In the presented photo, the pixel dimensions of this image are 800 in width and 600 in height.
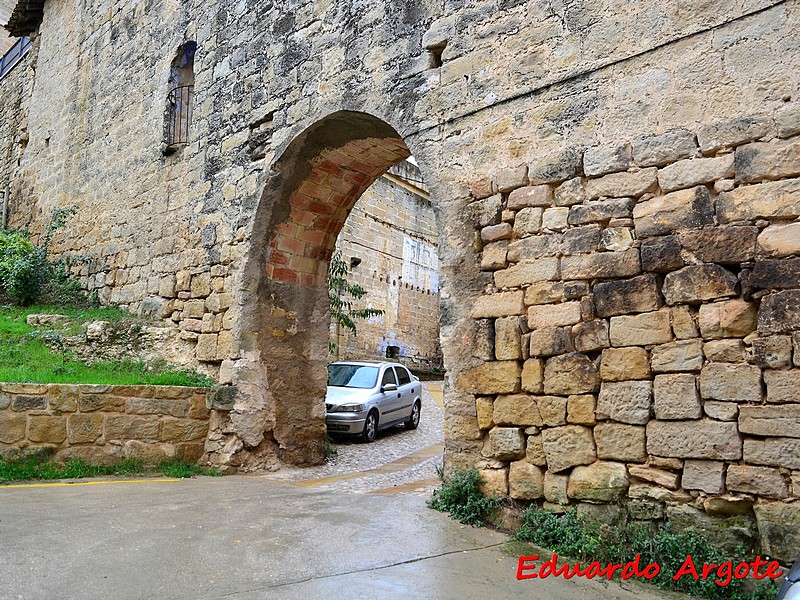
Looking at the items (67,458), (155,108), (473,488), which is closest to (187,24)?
(155,108)

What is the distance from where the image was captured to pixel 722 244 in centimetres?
368

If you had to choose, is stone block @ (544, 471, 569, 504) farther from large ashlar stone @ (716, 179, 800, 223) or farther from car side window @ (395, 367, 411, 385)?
car side window @ (395, 367, 411, 385)

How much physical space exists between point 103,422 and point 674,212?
5148 mm

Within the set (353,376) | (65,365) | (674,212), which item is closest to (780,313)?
(674,212)

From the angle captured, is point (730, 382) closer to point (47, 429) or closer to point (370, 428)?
point (47, 429)

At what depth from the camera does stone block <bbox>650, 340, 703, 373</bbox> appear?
3680 millimetres

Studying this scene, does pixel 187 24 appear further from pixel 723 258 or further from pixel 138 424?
pixel 723 258

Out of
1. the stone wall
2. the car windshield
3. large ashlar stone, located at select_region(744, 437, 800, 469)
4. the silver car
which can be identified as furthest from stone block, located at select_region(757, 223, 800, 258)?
the stone wall

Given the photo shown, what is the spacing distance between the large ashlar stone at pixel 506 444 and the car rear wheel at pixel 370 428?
18.2 feet

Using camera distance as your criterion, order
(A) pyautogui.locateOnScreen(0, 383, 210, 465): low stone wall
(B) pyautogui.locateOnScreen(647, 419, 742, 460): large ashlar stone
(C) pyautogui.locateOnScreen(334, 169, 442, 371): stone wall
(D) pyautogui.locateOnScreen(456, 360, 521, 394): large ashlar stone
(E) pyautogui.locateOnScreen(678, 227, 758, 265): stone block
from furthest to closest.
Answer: (C) pyautogui.locateOnScreen(334, 169, 442, 371): stone wall
(A) pyautogui.locateOnScreen(0, 383, 210, 465): low stone wall
(D) pyautogui.locateOnScreen(456, 360, 521, 394): large ashlar stone
(E) pyautogui.locateOnScreen(678, 227, 758, 265): stone block
(B) pyautogui.locateOnScreen(647, 419, 742, 460): large ashlar stone

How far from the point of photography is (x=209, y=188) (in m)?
7.46

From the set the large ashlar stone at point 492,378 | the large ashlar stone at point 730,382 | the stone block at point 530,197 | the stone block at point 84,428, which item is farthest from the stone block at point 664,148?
the stone block at point 84,428

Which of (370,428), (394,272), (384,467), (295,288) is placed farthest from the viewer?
(394,272)

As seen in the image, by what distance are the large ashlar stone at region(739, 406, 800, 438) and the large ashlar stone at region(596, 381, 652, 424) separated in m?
0.51
